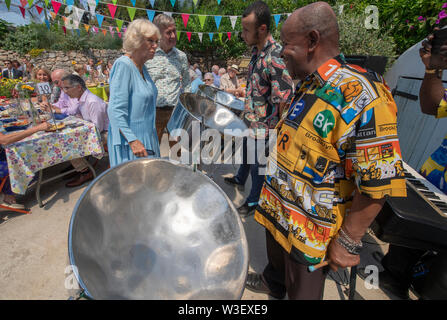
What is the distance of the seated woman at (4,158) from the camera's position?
65.1 inches

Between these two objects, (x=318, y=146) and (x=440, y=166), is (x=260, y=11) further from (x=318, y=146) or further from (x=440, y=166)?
(x=440, y=166)

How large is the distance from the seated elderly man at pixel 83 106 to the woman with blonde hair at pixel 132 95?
43.9 inches

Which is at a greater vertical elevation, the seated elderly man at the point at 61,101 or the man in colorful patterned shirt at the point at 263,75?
the man in colorful patterned shirt at the point at 263,75

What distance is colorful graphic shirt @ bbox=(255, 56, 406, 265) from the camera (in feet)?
2.00

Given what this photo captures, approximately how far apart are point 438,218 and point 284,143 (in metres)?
0.82

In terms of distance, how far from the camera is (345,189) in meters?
0.75

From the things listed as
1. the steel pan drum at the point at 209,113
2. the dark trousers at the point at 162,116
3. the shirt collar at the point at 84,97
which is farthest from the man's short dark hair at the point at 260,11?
the shirt collar at the point at 84,97

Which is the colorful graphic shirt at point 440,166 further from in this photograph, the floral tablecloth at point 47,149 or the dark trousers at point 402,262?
the floral tablecloth at point 47,149

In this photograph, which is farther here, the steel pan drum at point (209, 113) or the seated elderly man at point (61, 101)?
the seated elderly man at point (61, 101)

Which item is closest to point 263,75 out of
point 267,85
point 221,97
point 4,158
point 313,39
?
point 267,85

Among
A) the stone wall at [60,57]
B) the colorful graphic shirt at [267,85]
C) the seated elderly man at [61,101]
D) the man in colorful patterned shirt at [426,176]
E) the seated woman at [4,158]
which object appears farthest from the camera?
the stone wall at [60,57]

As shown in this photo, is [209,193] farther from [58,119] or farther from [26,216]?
[58,119]

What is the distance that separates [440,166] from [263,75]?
1.21 meters
